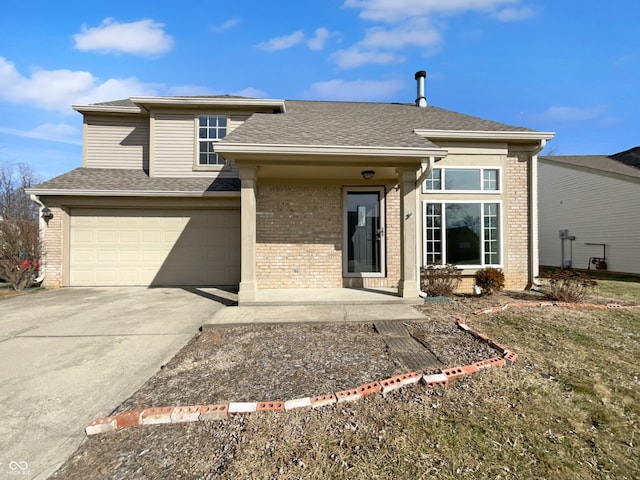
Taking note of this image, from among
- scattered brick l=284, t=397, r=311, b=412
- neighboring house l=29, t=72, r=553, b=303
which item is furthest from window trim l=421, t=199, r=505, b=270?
scattered brick l=284, t=397, r=311, b=412

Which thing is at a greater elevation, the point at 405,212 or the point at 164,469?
the point at 405,212

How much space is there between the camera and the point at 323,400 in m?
2.66

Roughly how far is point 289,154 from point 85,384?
4503 mm

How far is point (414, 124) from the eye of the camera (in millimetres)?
7992

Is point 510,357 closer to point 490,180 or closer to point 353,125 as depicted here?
point 490,180

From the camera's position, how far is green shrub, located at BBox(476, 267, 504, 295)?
703 cm

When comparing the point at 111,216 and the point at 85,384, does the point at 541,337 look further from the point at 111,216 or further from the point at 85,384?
the point at 111,216

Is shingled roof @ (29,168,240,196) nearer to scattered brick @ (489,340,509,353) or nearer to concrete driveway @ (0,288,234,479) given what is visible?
concrete driveway @ (0,288,234,479)

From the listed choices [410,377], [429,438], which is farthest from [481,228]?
[429,438]

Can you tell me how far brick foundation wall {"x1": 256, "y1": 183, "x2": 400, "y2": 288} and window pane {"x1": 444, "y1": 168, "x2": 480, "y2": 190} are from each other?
1.35 metres

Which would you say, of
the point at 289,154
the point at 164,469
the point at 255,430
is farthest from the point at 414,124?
the point at 164,469

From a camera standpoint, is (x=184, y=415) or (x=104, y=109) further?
(x=104, y=109)

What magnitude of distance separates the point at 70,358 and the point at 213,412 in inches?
100

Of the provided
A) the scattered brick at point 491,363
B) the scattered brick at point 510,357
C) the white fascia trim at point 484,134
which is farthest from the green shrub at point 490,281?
the scattered brick at point 491,363
